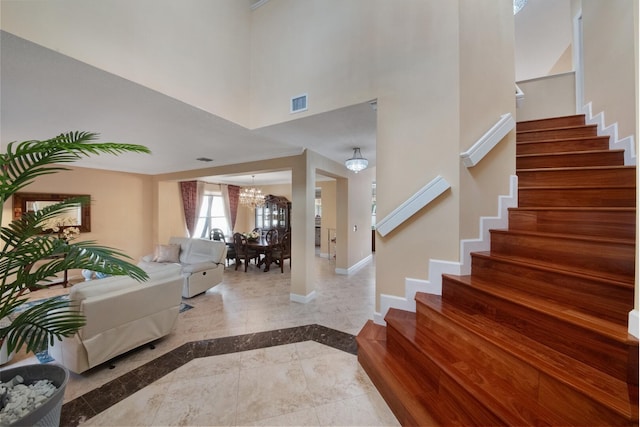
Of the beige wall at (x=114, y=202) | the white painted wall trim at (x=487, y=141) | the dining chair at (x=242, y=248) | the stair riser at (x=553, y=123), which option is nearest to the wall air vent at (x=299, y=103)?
the white painted wall trim at (x=487, y=141)

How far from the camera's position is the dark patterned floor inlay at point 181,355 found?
1.67 meters

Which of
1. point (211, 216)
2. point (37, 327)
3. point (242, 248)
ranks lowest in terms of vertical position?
point (242, 248)

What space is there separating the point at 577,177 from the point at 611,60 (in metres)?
1.51

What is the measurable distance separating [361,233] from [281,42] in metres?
4.44

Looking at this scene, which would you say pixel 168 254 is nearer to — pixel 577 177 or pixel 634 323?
pixel 634 323

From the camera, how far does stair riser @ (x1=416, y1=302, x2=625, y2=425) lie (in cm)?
94

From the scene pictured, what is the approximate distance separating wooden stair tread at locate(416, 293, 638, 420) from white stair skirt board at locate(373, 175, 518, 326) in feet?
1.27

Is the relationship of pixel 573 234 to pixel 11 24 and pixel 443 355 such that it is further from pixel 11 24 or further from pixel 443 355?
pixel 11 24

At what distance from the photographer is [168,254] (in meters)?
4.66

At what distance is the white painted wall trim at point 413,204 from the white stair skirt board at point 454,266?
1.42 feet

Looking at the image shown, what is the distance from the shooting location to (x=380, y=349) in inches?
75.0

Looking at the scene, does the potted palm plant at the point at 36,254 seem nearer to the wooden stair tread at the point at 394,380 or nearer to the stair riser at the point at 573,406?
the wooden stair tread at the point at 394,380

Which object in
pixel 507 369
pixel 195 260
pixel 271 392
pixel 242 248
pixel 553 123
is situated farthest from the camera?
pixel 242 248

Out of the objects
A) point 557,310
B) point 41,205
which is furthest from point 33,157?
point 41,205
